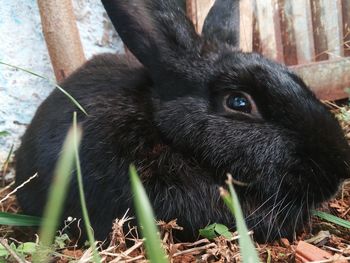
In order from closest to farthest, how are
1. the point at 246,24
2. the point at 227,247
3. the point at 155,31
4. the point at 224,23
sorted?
the point at 227,247
the point at 155,31
the point at 224,23
the point at 246,24

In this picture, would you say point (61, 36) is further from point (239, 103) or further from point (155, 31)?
point (239, 103)

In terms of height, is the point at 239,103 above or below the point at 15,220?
above

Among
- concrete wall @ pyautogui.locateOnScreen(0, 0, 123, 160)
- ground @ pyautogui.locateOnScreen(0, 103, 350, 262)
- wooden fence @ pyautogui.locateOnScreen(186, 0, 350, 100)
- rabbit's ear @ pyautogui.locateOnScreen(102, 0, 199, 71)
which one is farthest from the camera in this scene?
wooden fence @ pyautogui.locateOnScreen(186, 0, 350, 100)

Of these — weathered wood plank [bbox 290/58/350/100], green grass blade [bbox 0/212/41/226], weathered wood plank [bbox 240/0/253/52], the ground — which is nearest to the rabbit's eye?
the ground

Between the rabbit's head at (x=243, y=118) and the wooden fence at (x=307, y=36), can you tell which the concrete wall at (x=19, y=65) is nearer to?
the rabbit's head at (x=243, y=118)

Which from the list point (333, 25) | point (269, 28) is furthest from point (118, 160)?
point (333, 25)

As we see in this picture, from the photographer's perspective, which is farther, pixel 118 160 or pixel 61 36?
pixel 61 36

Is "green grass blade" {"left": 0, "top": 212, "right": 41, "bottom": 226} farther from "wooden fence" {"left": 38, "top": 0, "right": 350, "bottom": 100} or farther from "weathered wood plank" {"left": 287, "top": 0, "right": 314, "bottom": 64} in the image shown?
"weathered wood plank" {"left": 287, "top": 0, "right": 314, "bottom": 64}
